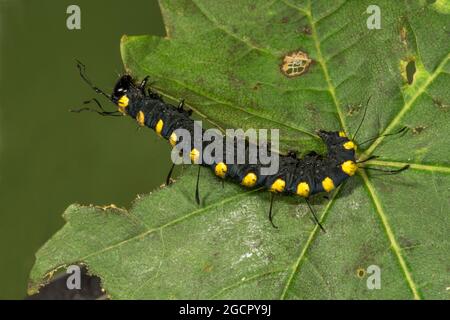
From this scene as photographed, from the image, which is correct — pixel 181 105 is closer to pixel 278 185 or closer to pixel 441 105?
pixel 278 185

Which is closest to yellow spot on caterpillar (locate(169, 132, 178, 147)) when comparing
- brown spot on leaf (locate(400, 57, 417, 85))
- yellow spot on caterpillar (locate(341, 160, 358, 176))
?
yellow spot on caterpillar (locate(341, 160, 358, 176))

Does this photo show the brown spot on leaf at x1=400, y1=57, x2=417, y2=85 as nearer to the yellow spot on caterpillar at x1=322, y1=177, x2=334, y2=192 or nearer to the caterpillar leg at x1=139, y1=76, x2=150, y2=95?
the yellow spot on caterpillar at x1=322, y1=177, x2=334, y2=192

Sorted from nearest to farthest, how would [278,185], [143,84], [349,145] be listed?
[349,145], [278,185], [143,84]

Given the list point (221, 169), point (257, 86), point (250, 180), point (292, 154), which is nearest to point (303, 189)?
point (292, 154)

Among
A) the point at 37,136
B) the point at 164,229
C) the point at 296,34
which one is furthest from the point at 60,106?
the point at 296,34

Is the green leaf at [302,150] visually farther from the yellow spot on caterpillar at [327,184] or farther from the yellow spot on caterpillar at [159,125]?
the yellow spot on caterpillar at [159,125]
